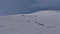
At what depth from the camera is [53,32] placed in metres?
1.29

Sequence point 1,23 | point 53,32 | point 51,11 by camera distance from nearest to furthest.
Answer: point 53,32 < point 1,23 < point 51,11

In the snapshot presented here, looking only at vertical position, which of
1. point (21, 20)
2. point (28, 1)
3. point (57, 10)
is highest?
point (28, 1)

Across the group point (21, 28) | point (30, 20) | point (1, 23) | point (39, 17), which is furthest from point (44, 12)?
point (1, 23)

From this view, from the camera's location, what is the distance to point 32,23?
138cm

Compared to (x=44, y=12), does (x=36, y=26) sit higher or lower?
lower

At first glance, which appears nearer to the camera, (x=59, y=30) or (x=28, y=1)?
(x=59, y=30)

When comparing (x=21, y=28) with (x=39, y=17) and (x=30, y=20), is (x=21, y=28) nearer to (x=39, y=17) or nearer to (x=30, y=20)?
(x=30, y=20)

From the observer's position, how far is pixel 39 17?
147 centimetres

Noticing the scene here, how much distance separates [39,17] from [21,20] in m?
0.23

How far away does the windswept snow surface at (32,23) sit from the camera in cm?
131

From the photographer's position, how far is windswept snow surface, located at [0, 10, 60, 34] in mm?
1307

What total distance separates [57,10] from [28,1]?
40 cm

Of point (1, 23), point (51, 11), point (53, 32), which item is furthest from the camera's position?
point (51, 11)

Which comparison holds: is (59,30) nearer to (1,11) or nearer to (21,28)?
(21,28)
